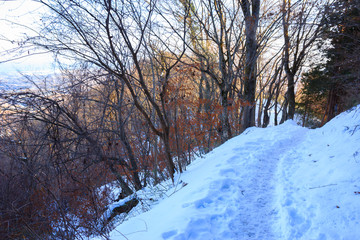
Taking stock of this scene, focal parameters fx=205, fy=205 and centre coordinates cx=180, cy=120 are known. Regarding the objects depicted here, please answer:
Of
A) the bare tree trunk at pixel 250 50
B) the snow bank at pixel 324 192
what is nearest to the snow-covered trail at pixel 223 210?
the snow bank at pixel 324 192

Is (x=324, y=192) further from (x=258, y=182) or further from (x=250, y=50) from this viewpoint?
(x=250, y=50)

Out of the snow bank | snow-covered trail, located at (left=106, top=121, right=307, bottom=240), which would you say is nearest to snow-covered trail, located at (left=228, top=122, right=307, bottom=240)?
snow-covered trail, located at (left=106, top=121, right=307, bottom=240)

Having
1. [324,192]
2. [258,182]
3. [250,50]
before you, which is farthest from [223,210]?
[250,50]

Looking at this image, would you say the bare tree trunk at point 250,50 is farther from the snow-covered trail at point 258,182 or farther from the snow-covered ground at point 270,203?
the snow-covered ground at point 270,203

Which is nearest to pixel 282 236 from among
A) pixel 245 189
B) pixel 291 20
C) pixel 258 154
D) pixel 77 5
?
pixel 245 189

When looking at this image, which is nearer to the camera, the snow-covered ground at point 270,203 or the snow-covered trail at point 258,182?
the snow-covered ground at point 270,203

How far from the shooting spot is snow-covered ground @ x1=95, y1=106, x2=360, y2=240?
264cm

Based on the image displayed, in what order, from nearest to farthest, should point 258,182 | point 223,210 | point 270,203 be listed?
1. point 223,210
2. point 270,203
3. point 258,182

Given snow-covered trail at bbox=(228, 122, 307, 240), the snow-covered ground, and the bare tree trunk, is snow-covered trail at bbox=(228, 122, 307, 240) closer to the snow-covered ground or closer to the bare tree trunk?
the snow-covered ground

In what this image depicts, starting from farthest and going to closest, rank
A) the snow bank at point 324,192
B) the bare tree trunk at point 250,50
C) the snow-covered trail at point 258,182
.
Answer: the bare tree trunk at point 250,50
the snow-covered trail at point 258,182
the snow bank at point 324,192

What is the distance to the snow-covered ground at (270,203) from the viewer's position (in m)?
2.64

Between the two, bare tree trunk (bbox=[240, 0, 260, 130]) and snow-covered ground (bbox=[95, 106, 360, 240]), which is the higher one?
bare tree trunk (bbox=[240, 0, 260, 130])

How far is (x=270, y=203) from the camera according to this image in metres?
3.35

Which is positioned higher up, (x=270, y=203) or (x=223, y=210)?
(x=223, y=210)
